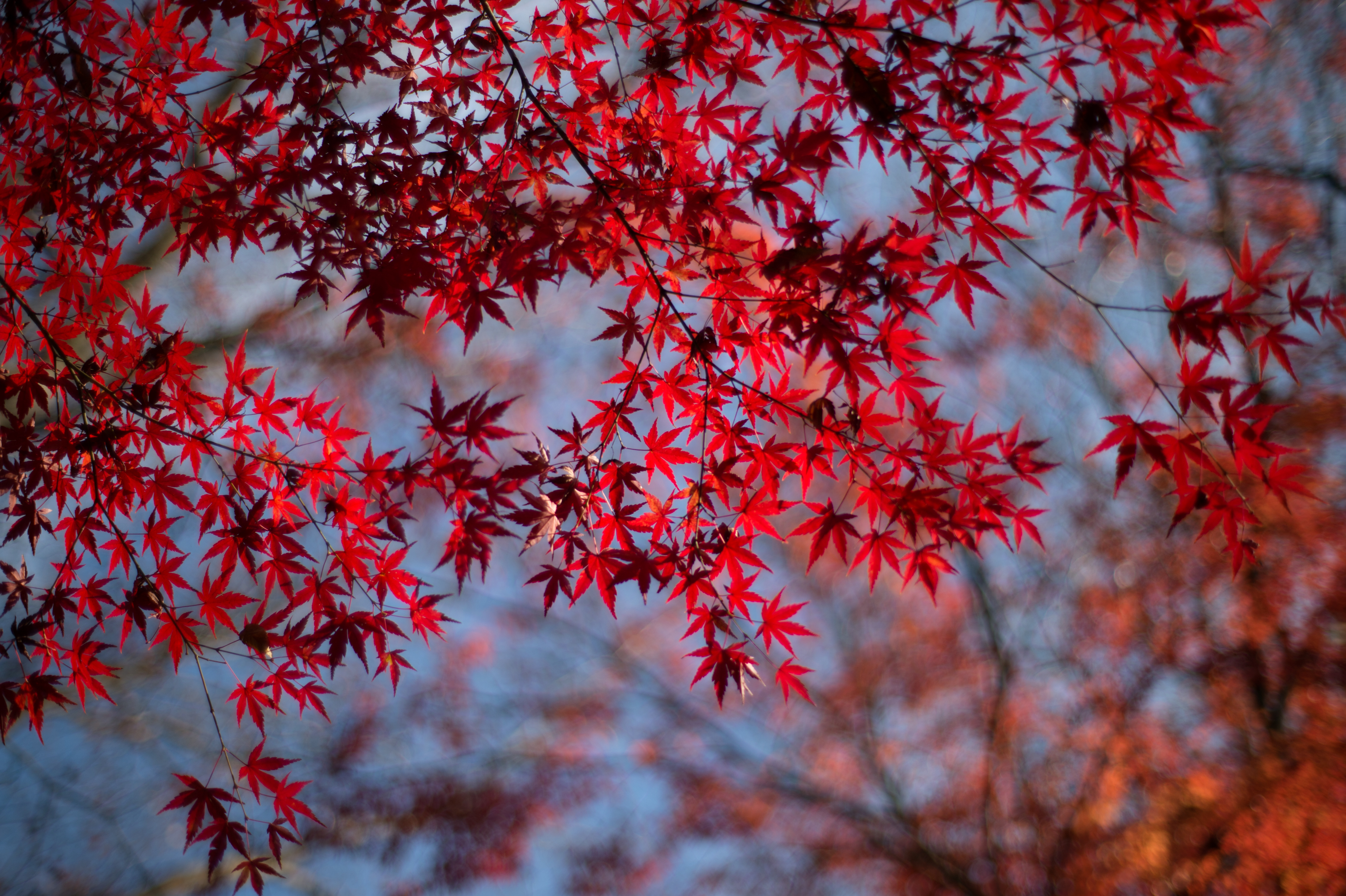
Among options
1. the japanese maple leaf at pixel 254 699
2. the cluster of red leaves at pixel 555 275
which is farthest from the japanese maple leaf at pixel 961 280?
the japanese maple leaf at pixel 254 699

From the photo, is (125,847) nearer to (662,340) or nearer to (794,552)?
(794,552)

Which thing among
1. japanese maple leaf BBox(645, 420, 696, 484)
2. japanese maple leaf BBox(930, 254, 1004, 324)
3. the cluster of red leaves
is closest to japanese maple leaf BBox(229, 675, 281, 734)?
the cluster of red leaves

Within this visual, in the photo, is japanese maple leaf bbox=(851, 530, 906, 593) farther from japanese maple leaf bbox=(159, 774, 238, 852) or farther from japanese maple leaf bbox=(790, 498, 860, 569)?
japanese maple leaf bbox=(159, 774, 238, 852)

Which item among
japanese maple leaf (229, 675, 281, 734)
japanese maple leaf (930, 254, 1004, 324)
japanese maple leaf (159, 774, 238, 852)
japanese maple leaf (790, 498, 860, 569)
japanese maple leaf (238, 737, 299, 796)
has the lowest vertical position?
japanese maple leaf (159, 774, 238, 852)

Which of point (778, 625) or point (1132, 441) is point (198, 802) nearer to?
point (778, 625)

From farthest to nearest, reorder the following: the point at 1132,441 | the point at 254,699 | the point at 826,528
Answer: the point at 254,699 < the point at 826,528 < the point at 1132,441

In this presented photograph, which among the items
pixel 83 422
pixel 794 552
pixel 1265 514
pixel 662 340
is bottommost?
pixel 83 422

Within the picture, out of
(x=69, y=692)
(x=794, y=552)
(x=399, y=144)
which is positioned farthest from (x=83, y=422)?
(x=69, y=692)

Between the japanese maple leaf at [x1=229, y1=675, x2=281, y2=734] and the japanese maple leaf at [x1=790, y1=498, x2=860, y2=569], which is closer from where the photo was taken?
the japanese maple leaf at [x1=790, y1=498, x2=860, y2=569]

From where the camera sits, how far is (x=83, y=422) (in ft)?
6.36

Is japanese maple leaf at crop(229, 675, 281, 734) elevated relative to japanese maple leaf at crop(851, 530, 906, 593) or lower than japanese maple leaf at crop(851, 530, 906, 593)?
lower

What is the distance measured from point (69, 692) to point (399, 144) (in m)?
7.13

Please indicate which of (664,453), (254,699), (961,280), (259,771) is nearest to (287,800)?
(259,771)

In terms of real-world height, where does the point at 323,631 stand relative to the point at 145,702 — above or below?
below
